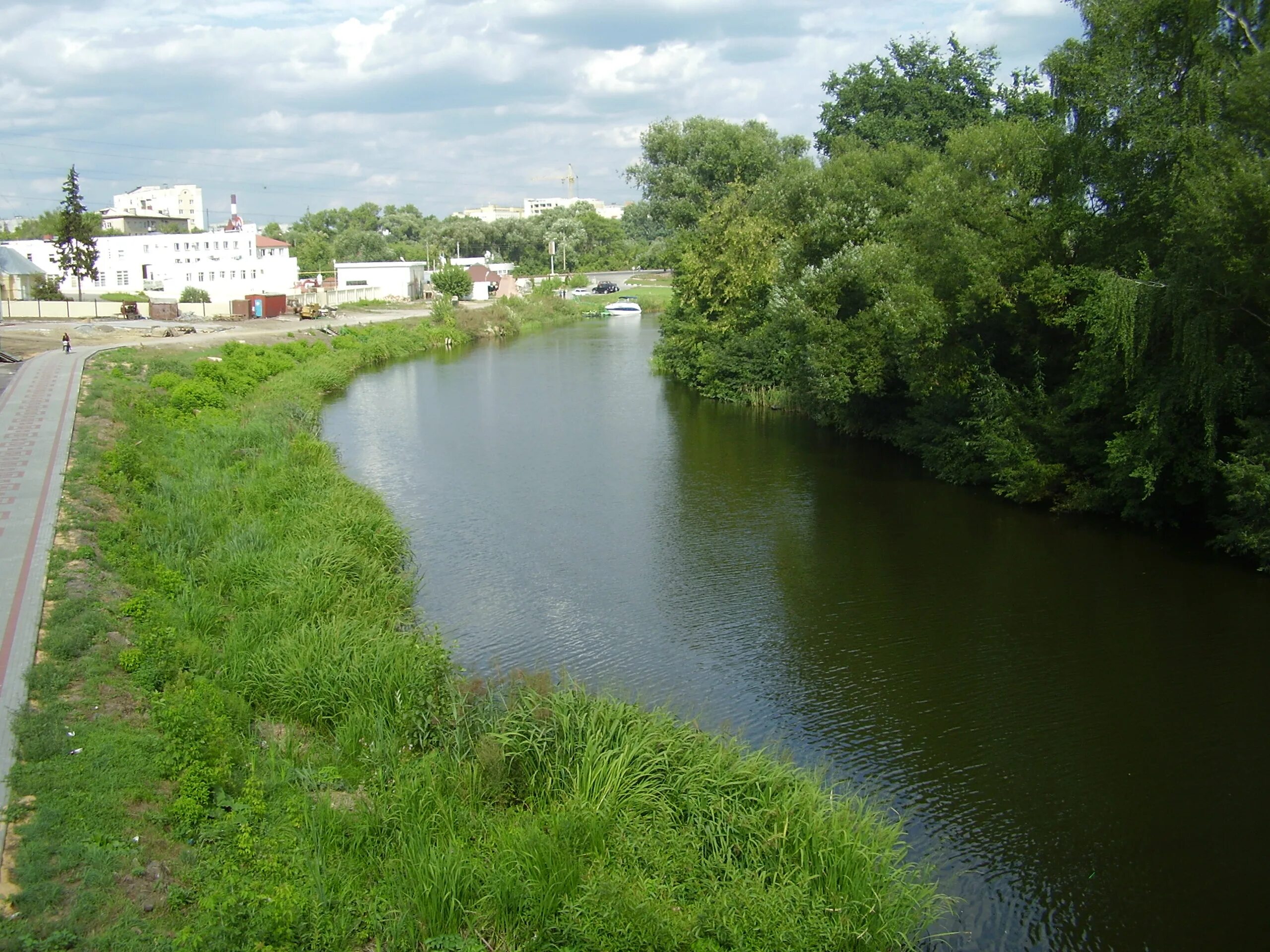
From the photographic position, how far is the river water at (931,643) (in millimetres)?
9586

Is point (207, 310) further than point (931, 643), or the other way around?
point (207, 310)

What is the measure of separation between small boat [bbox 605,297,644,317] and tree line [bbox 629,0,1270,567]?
46136mm

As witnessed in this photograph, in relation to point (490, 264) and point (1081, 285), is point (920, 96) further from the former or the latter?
point (490, 264)

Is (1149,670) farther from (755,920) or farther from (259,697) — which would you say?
(259,697)

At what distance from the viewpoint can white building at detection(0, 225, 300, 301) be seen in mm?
68000

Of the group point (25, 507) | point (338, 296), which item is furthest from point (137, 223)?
point (25, 507)

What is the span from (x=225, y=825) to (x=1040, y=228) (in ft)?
59.9

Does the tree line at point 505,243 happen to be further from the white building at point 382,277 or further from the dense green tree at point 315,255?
the white building at point 382,277

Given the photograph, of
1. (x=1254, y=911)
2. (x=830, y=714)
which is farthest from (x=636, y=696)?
(x=1254, y=911)

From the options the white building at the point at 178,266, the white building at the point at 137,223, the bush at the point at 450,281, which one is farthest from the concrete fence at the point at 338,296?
the white building at the point at 137,223

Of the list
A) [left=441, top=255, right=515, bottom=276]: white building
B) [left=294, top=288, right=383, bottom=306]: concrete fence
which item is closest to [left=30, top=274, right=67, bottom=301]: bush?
[left=294, top=288, right=383, bottom=306]: concrete fence

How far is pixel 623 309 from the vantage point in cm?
7906

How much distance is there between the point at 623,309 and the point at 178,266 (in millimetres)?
32564

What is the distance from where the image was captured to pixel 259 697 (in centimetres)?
1120
